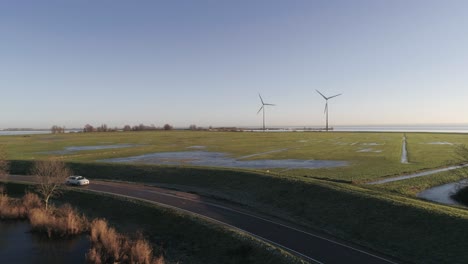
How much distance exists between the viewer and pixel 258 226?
3541 centimetres

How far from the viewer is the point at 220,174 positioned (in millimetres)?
58812

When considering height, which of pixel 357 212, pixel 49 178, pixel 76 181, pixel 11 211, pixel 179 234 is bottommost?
pixel 179 234

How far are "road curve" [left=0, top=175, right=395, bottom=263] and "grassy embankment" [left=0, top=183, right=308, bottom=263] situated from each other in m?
1.89

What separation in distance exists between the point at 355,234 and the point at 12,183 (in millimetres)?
51998

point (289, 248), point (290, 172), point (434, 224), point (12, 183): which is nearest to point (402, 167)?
point (290, 172)

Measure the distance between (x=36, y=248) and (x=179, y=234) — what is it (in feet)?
43.4

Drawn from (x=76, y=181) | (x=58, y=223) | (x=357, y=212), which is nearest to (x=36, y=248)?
(x=58, y=223)

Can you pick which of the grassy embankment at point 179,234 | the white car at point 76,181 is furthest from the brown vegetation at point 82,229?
the white car at point 76,181

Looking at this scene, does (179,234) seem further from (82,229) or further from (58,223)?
(58,223)

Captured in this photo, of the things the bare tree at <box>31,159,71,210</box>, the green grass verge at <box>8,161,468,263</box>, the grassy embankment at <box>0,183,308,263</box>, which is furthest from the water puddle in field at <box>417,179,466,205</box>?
the bare tree at <box>31,159,71,210</box>

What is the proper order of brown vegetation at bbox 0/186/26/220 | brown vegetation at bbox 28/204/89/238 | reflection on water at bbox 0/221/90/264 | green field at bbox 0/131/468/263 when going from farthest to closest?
brown vegetation at bbox 0/186/26/220
brown vegetation at bbox 28/204/89/238
reflection on water at bbox 0/221/90/264
green field at bbox 0/131/468/263

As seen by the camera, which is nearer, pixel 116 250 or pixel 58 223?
pixel 116 250

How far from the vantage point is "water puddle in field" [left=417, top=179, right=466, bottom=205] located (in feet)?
150

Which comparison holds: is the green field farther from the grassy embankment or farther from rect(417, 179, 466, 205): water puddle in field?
the grassy embankment
